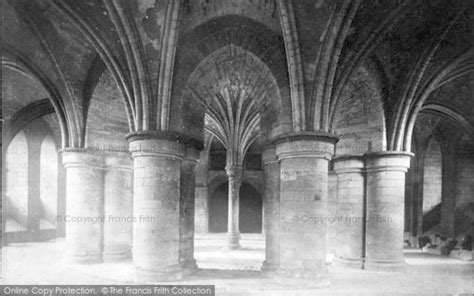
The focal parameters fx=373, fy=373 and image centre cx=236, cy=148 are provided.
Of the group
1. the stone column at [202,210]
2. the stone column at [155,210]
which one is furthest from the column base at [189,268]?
the stone column at [202,210]

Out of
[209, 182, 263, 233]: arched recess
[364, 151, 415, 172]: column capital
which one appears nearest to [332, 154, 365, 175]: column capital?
[364, 151, 415, 172]: column capital

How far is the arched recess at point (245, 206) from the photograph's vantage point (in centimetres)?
2270

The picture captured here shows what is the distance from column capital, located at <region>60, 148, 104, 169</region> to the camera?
32.0ft

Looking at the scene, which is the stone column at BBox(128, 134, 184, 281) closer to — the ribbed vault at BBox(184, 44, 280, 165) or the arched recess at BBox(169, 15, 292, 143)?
the arched recess at BBox(169, 15, 292, 143)

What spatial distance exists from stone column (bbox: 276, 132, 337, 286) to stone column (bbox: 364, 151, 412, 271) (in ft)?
8.42

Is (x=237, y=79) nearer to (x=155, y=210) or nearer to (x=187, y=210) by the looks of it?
(x=187, y=210)

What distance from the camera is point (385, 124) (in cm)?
951

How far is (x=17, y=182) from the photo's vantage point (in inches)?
625

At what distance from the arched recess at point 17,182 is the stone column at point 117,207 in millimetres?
8005

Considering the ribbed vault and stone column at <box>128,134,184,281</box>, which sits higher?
the ribbed vault

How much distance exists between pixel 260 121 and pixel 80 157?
481 centimetres

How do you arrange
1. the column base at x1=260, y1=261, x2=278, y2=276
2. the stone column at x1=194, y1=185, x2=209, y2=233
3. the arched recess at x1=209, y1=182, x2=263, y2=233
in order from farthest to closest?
1. the arched recess at x1=209, y1=182, x2=263, y2=233
2. the stone column at x1=194, y1=185, x2=209, y2=233
3. the column base at x1=260, y1=261, x2=278, y2=276

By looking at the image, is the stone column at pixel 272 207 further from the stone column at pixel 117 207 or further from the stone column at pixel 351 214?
the stone column at pixel 117 207

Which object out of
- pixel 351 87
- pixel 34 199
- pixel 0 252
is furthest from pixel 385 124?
pixel 34 199
